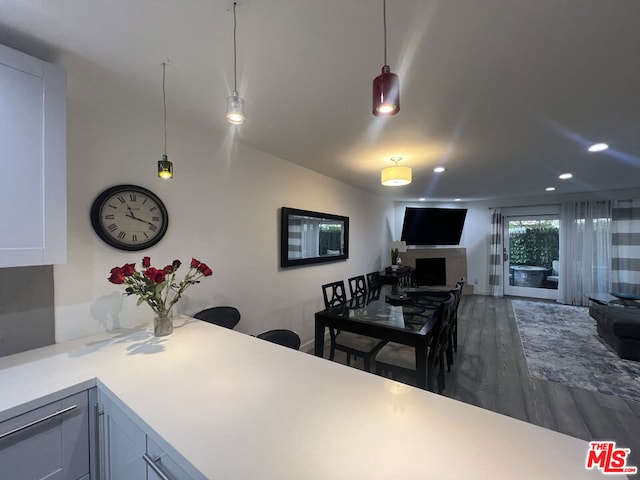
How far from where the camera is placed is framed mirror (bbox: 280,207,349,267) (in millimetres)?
3037

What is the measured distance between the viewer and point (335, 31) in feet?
3.88

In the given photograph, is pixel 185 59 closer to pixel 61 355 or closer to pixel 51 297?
pixel 51 297

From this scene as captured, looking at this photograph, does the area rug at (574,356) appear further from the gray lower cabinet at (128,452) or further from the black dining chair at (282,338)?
the gray lower cabinet at (128,452)

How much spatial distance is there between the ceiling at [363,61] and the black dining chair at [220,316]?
130cm

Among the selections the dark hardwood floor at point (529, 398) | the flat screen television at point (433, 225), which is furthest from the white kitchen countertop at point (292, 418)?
the flat screen television at point (433, 225)

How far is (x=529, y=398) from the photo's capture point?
2.37m

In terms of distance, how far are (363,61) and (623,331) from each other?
4.27 metres

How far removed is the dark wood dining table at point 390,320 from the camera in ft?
6.48

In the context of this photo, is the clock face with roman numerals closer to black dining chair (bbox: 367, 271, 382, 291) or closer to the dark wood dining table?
the dark wood dining table

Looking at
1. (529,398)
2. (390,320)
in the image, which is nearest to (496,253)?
(529,398)

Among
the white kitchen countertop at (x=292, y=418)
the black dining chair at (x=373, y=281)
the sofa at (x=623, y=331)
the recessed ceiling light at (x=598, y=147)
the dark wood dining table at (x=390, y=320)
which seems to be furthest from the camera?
the black dining chair at (x=373, y=281)

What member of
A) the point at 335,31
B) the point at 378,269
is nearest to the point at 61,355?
the point at 335,31

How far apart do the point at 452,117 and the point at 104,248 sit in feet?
8.59

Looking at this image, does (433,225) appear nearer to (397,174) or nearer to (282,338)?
(397,174)
